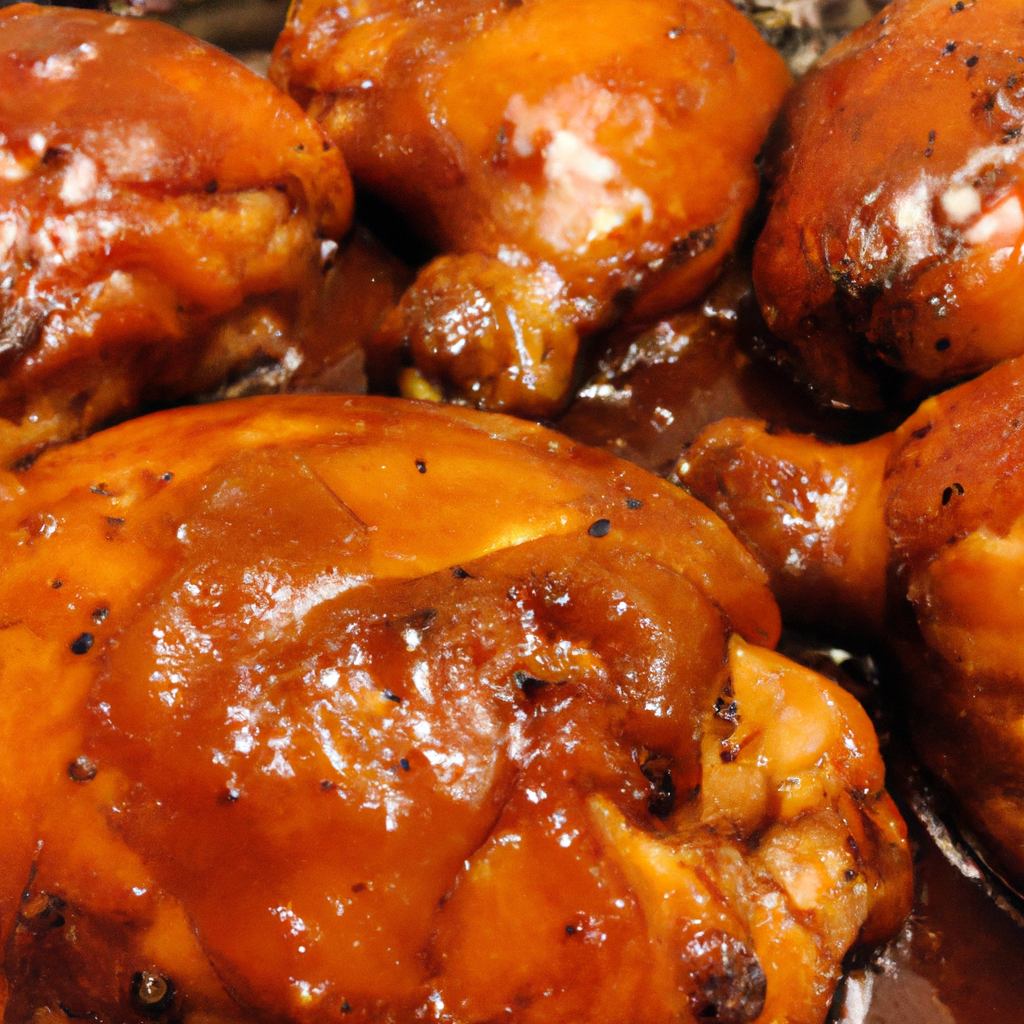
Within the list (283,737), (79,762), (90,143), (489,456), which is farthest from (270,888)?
(90,143)

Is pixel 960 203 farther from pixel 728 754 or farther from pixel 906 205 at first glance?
pixel 728 754

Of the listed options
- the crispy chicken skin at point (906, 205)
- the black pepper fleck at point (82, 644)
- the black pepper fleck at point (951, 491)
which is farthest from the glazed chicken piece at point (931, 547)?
the black pepper fleck at point (82, 644)

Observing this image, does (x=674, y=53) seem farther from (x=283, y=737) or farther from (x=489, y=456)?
(x=283, y=737)

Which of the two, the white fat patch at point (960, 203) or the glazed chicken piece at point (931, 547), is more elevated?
the white fat patch at point (960, 203)

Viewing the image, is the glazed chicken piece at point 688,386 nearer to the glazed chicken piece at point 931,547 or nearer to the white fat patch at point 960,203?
the glazed chicken piece at point 931,547

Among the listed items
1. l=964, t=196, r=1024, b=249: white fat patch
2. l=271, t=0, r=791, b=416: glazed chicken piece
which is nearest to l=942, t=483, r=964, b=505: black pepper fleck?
l=964, t=196, r=1024, b=249: white fat patch

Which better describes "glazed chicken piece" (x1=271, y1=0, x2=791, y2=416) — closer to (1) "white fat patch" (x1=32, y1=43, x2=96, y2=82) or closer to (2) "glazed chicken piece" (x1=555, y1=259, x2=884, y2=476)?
(2) "glazed chicken piece" (x1=555, y1=259, x2=884, y2=476)
